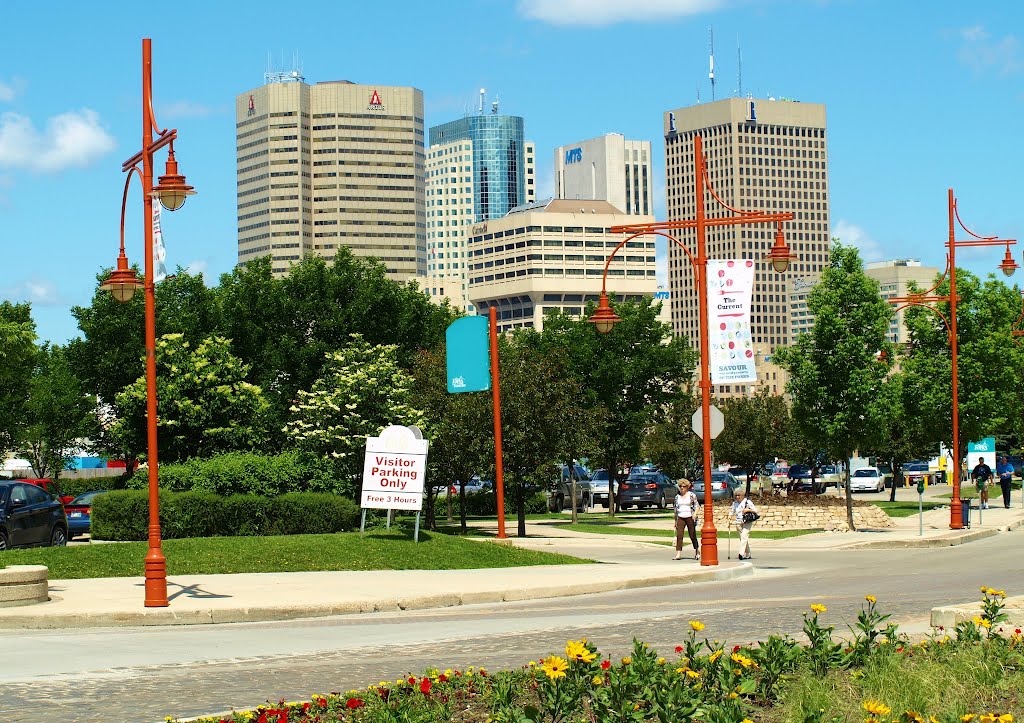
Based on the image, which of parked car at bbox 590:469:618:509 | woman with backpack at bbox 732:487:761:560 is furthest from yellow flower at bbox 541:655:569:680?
parked car at bbox 590:469:618:509

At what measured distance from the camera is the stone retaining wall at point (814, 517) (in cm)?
4144

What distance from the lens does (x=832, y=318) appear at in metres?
37.7

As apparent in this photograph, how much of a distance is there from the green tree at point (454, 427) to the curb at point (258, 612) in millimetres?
15896

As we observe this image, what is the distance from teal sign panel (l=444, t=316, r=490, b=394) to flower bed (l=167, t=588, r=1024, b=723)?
20874 mm

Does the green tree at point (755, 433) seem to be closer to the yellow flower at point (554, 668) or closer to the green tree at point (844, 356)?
the green tree at point (844, 356)

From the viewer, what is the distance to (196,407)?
35.5 meters

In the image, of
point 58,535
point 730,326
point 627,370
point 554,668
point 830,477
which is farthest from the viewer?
point 830,477

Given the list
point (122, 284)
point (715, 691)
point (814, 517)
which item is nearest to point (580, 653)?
point (715, 691)

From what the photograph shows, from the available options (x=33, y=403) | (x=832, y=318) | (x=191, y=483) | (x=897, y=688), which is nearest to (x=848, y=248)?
(x=832, y=318)

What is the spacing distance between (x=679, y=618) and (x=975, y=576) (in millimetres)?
9084

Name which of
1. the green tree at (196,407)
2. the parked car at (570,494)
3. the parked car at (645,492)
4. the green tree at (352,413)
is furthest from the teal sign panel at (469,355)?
the parked car at (645,492)

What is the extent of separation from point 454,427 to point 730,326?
1454cm

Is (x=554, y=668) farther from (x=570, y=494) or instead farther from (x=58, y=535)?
(x=570, y=494)

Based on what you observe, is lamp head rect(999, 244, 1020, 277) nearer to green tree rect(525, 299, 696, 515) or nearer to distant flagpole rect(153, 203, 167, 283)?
green tree rect(525, 299, 696, 515)
